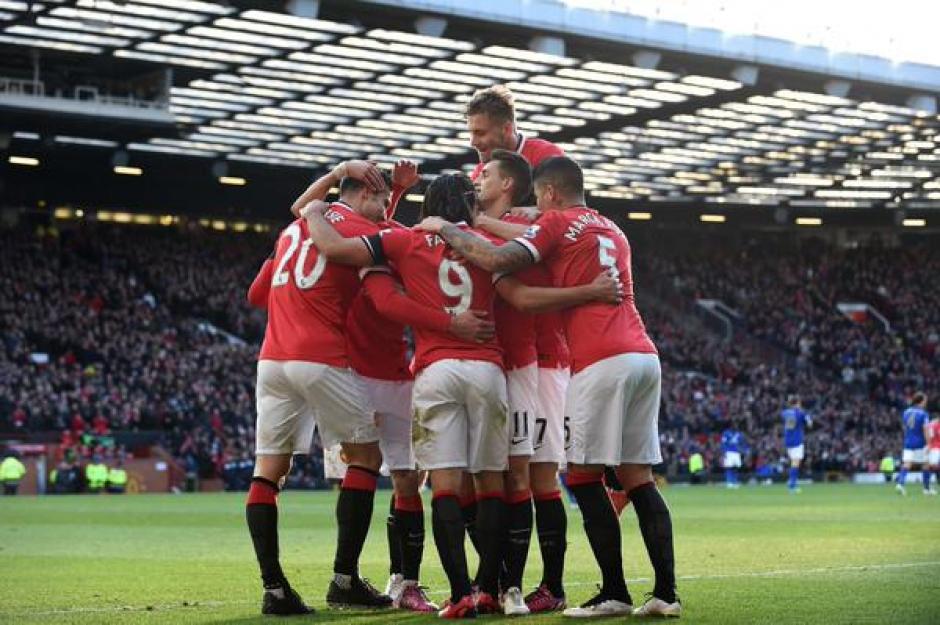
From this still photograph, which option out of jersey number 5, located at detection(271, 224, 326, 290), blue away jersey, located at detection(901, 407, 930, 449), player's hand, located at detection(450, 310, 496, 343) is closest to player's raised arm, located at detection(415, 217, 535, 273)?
player's hand, located at detection(450, 310, 496, 343)

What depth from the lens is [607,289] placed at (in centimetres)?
818

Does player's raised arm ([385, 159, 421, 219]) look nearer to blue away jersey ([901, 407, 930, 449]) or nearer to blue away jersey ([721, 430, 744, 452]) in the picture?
blue away jersey ([901, 407, 930, 449])

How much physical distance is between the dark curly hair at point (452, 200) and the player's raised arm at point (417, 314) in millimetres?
441

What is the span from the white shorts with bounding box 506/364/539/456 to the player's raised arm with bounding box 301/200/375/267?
991mm

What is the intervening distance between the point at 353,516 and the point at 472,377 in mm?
1223

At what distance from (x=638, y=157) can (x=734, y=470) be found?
13.9 m

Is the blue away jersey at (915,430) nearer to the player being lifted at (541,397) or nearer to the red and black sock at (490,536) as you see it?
the player being lifted at (541,397)

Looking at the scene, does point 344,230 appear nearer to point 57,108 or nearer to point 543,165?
point 543,165

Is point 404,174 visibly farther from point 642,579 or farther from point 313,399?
point 642,579

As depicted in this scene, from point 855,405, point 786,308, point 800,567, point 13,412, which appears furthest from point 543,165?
point 786,308

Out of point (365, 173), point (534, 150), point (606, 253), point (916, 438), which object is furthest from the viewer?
point (916, 438)

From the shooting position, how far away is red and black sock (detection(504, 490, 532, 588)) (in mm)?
8414

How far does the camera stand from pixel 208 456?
3766 centimetres

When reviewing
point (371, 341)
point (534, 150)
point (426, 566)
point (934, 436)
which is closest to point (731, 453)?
point (934, 436)
